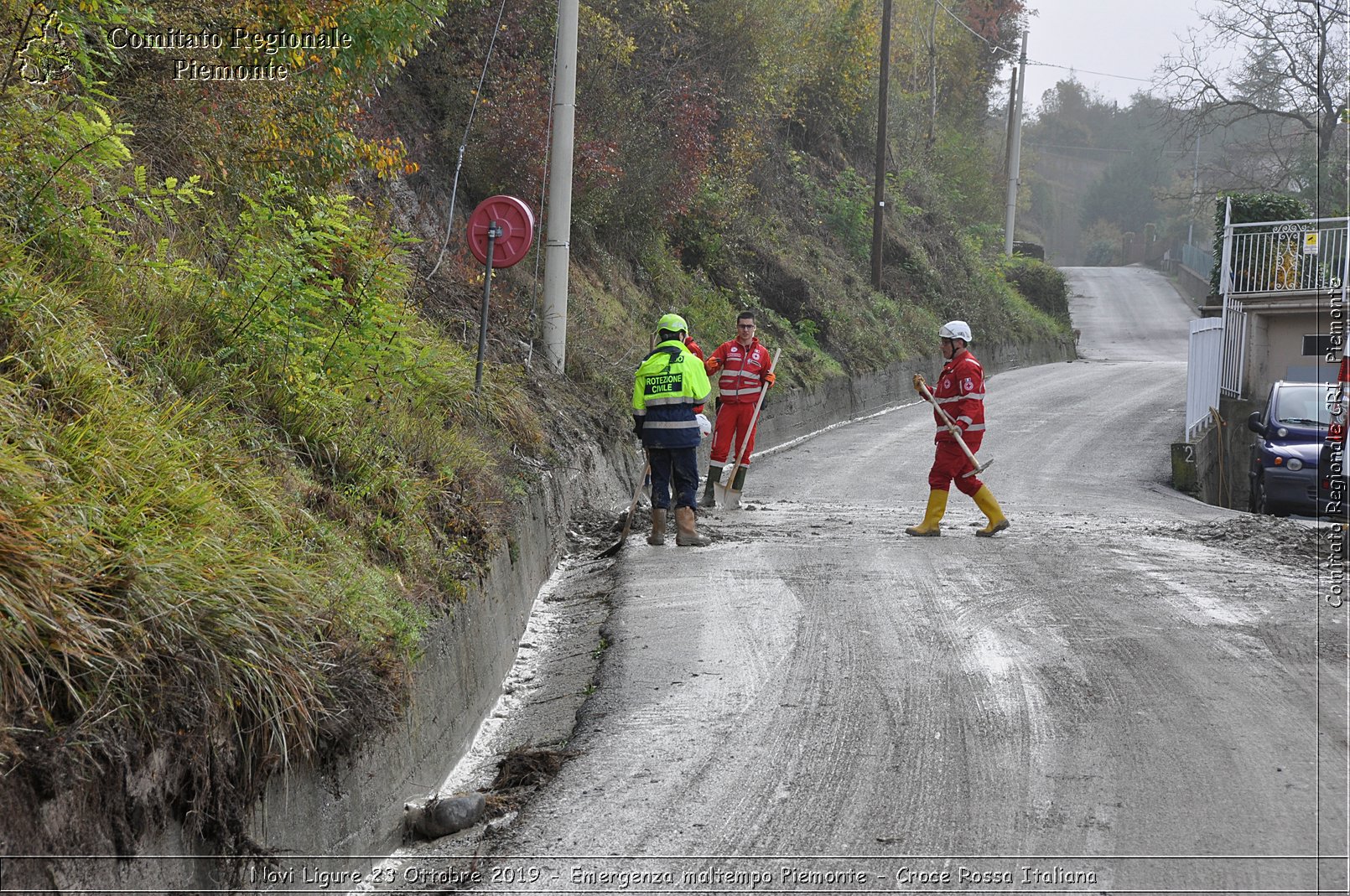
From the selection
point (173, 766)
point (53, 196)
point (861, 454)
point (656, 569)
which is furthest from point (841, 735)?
point (861, 454)

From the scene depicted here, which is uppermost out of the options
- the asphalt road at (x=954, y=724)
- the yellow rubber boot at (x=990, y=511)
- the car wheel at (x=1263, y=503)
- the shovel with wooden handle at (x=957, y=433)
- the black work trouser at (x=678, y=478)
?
the shovel with wooden handle at (x=957, y=433)

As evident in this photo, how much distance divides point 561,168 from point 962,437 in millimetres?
5303

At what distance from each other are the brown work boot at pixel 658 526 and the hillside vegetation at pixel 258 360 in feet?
4.10

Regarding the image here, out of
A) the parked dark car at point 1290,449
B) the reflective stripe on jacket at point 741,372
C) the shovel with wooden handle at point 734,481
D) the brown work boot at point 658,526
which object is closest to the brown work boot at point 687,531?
the brown work boot at point 658,526

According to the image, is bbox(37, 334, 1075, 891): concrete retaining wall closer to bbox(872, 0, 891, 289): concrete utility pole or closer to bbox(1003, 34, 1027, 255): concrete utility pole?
bbox(872, 0, 891, 289): concrete utility pole

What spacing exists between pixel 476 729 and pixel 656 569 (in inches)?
124

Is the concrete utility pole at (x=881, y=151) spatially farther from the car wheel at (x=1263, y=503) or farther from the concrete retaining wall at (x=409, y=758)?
the concrete retaining wall at (x=409, y=758)

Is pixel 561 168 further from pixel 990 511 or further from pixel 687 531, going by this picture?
pixel 990 511

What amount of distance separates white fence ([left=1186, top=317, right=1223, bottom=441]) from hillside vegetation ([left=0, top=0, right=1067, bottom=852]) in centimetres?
869

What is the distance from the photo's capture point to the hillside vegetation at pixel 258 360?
12.5 feet

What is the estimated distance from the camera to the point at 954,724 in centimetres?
579

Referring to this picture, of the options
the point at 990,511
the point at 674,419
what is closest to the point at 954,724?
the point at 674,419

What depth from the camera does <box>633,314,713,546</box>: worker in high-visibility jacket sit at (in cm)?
1052

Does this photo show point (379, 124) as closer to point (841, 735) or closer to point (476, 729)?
point (476, 729)
